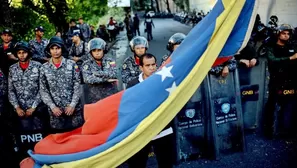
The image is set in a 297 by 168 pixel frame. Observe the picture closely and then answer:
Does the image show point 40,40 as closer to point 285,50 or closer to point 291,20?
point 285,50

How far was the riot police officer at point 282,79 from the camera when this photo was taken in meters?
5.21

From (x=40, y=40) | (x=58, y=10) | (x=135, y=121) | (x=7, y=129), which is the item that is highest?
(x=58, y=10)

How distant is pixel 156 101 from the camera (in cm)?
329

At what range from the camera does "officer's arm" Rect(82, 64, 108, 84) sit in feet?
16.3

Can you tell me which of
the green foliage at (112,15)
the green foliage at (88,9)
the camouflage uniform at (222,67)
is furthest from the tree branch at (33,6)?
the camouflage uniform at (222,67)

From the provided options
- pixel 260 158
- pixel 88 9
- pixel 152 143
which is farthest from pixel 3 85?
pixel 88 9


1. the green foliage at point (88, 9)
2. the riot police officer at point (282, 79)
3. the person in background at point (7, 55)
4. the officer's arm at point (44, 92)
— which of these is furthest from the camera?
the green foliage at point (88, 9)

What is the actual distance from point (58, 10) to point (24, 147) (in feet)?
46.2

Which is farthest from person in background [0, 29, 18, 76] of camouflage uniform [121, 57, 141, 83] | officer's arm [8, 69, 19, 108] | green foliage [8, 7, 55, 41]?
green foliage [8, 7, 55, 41]

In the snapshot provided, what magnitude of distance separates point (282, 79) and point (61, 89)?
11.4ft

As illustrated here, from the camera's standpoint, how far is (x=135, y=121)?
327 cm

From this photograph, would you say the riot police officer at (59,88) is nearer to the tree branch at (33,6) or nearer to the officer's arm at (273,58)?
the officer's arm at (273,58)

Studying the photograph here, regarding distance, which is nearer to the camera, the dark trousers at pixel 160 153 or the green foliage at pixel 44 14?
the dark trousers at pixel 160 153

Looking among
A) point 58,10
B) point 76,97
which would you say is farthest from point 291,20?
point 76,97
